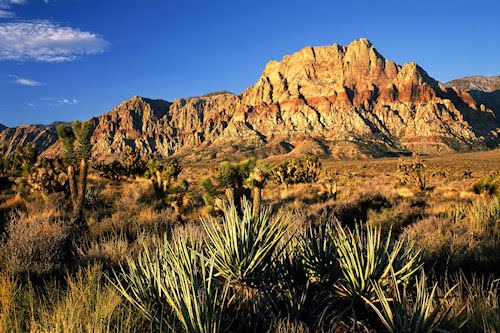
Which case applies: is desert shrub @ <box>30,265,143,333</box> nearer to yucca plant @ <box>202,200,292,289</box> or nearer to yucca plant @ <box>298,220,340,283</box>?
yucca plant @ <box>202,200,292,289</box>

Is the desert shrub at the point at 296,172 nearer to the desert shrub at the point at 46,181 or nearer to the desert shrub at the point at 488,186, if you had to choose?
the desert shrub at the point at 488,186

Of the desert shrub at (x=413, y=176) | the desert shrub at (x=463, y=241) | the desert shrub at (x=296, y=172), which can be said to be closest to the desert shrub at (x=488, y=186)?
the desert shrub at (x=463, y=241)

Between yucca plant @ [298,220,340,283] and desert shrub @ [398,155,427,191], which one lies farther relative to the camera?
desert shrub @ [398,155,427,191]

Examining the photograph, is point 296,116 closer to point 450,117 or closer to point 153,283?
point 450,117

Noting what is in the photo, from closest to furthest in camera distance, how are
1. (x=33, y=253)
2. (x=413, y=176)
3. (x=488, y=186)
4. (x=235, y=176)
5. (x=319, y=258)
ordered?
(x=319, y=258)
(x=33, y=253)
(x=235, y=176)
(x=488, y=186)
(x=413, y=176)

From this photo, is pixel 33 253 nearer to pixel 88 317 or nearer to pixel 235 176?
pixel 88 317

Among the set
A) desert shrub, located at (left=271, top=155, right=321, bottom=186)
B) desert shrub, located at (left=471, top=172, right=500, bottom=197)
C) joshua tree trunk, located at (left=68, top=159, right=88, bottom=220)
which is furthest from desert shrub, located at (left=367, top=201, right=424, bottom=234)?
desert shrub, located at (left=271, top=155, right=321, bottom=186)

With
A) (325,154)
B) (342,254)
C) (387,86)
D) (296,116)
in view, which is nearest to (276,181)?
(342,254)

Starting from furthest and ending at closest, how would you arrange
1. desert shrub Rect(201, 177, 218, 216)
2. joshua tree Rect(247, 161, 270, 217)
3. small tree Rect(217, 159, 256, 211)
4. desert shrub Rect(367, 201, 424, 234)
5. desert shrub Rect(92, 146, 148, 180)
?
desert shrub Rect(92, 146, 148, 180) → desert shrub Rect(201, 177, 218, 216) → desert shrub Rect(367, 201, 424, 234) → small tree Rect(217, 159, 256, 211) → joshua tree Rect(247, 161, 270, 217)

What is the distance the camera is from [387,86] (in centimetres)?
→ 18388

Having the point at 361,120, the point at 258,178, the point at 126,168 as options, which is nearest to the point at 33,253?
the point at 258,178

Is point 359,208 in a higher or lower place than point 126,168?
lower

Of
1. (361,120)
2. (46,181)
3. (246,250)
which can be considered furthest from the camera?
(361,120)

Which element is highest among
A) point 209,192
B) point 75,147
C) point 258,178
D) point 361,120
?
point 361,120
